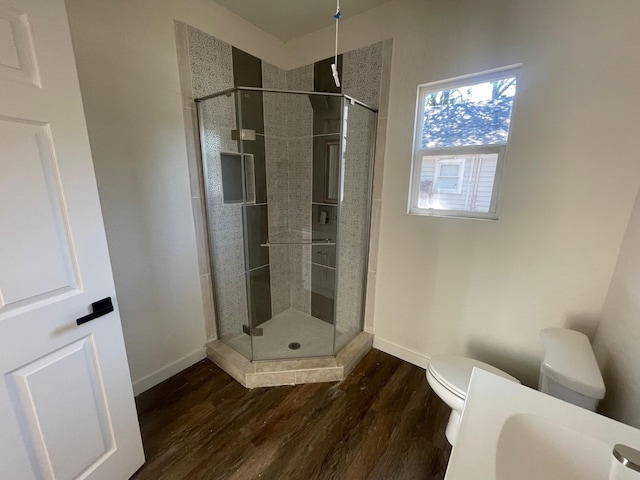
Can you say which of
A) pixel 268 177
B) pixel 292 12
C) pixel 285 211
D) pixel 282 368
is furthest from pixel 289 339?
pixel 292 12

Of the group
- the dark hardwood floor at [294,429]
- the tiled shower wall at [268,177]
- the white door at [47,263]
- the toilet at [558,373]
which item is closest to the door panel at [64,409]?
the white door at [47,263]

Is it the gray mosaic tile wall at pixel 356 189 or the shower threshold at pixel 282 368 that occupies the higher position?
the gray mosaic tile wall at pixel 356 189

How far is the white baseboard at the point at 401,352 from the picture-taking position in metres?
2.01

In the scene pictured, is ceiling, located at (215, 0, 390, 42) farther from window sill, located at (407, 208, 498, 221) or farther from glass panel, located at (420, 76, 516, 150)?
window sill, located at (407, 208, 498, 221)

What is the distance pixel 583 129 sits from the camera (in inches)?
50.0

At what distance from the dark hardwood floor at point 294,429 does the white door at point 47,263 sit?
1.43ft

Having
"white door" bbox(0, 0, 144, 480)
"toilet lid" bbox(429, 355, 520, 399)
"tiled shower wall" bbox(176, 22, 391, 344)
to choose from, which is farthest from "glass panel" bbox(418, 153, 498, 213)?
"white door" bbox(0, 0, 144, 480)

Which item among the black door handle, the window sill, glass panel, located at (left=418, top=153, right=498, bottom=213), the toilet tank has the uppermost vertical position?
glass panel, located at (left=418, top=153, right=498, bottom=213)

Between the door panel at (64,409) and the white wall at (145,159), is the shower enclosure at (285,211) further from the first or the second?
the door panel at (64,409)

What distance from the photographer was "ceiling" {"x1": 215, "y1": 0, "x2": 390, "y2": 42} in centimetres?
173

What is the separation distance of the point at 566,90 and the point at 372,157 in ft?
3.52

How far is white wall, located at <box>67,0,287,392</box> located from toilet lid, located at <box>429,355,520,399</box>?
5.53ft

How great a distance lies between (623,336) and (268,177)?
7.35 ft

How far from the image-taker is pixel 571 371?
1063 millimetres
